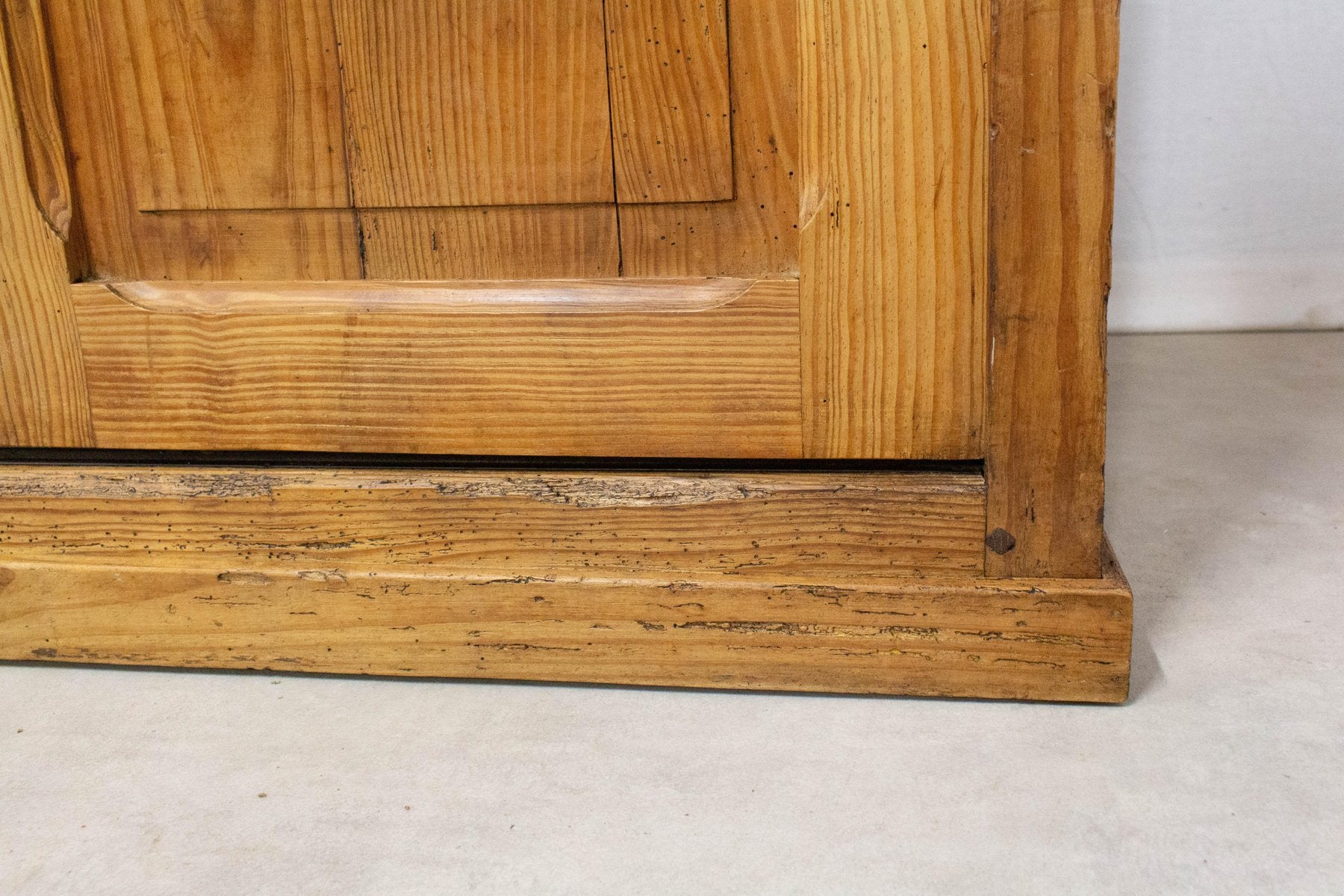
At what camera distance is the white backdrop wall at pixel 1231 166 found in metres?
2.13

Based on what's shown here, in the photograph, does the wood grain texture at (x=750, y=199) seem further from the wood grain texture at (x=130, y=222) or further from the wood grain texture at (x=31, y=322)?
the wood grain texture at (x=31, y=322)

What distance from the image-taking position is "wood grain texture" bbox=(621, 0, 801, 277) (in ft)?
2.46

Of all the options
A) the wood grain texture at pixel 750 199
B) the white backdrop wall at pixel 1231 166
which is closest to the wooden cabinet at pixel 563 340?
the wood grain texture at pixel 750 199

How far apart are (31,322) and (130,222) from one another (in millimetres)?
107

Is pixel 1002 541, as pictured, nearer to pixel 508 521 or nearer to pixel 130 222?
pixel 508 521

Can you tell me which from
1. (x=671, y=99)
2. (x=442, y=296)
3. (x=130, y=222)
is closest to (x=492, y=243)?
(x=442, y=296)

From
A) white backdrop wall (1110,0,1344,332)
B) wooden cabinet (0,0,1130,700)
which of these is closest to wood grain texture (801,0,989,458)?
wooden cabinet (0,0,1130,700)

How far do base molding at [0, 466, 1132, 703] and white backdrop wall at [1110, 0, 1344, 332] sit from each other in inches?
65.3

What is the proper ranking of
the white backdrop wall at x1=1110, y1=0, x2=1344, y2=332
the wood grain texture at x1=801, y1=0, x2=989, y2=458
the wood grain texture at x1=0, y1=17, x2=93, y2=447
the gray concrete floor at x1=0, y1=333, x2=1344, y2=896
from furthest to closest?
the white backdrop wall at x1=1110, y1=0, x2=1344, y2=332, the wood grain texture at x1=0, y1=17, x2=93, y2=447, the wood grain texture at x1=801, y1=0, x2=989, y2=458, the gray concrete floor at x1=0, y1=333, x2=1344, y2=896

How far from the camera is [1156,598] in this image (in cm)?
95

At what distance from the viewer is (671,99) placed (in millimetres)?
770

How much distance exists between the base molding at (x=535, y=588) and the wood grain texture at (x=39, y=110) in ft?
0.66

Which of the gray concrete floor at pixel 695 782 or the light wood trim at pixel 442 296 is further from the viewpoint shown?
the light wood trim at pixel 442 296

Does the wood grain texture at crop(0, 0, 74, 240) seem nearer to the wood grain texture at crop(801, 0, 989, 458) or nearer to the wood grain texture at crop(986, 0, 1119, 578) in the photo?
the wood grain texture at crop(801, 0, 989, 458)
